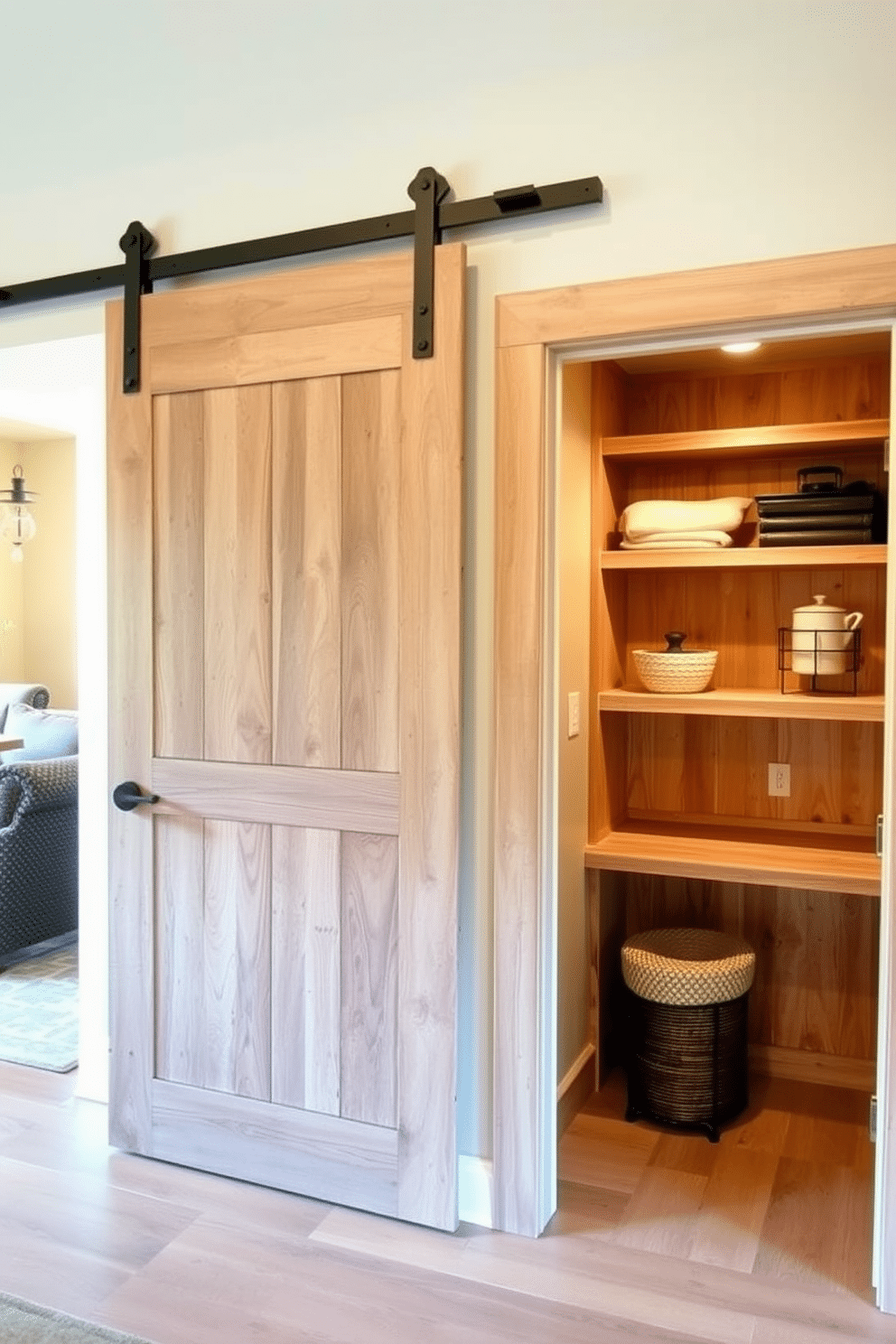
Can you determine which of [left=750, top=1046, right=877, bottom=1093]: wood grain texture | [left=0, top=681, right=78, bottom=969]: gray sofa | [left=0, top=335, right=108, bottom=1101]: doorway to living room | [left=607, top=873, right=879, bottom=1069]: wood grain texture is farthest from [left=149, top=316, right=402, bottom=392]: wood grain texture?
[left=750, top=1046, right=877, bottom=1093]: wood grain texture

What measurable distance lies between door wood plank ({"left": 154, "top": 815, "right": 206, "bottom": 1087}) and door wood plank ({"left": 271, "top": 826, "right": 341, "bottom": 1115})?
0.21 metres

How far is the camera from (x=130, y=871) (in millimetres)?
2643

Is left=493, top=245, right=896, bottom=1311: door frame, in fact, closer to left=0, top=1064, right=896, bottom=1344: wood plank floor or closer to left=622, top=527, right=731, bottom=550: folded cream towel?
left=0, top=1064, right=896, bottom=1344: wood plank floor

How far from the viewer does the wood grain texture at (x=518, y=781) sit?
2.25 metres

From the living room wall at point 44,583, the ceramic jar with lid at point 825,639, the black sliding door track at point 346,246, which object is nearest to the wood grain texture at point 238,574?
the black sliding door track at point 346,246

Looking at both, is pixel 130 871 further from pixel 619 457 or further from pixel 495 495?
pixel 619 457

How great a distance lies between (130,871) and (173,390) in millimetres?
1222

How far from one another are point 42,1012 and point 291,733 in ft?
6.48

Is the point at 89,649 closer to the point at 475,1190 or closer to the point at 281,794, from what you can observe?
the point at 281,794

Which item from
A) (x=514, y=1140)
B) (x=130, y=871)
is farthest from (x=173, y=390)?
(x=514, y=1140)

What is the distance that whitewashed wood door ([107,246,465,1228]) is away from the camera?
2305 millimetres

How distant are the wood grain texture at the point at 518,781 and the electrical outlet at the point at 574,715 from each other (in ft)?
2.13

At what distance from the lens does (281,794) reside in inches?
97.3

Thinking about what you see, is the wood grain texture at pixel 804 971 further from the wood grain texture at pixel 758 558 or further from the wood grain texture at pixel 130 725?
the wood grain texture at pixel 130 725
